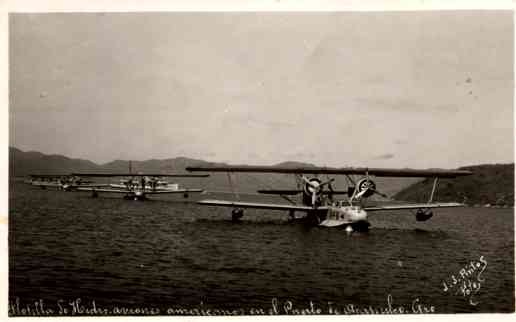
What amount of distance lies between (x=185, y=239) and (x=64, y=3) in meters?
16.4

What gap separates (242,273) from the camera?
19.2m

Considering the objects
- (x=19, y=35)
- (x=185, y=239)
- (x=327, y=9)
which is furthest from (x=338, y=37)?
(x=185, y=239)

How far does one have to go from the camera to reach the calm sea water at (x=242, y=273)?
15164 millimetres

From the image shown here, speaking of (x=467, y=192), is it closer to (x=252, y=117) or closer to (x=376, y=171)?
(x=376, y=171)

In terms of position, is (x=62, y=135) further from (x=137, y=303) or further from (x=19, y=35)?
(x=137, y=303)

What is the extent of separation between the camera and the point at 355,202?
3328 centimetres

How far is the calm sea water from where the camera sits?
Result: 49.8ft

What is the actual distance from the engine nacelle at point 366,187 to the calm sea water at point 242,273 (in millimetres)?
2825

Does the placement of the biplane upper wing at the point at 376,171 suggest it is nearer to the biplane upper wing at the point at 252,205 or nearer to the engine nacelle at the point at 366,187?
the engine nacelle at the point at 366,187

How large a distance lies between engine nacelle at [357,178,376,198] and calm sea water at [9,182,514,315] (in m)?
2.83
